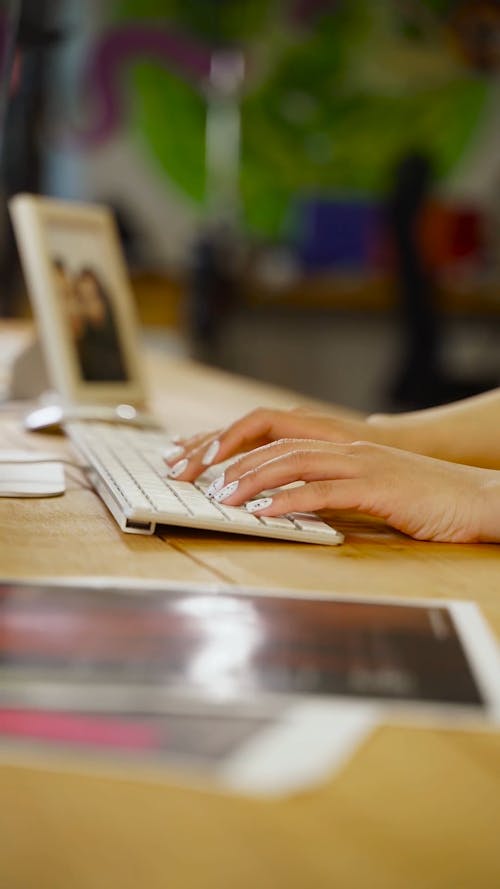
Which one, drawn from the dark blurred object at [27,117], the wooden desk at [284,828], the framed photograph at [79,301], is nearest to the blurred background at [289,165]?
the dark blurred object at [27,117]

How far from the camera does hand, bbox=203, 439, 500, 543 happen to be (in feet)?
2.75

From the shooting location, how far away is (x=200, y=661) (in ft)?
1.75

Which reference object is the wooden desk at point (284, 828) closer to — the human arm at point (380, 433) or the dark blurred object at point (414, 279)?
the human arm at point (380, 433)

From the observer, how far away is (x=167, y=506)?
82cm

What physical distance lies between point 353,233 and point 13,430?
433 cm

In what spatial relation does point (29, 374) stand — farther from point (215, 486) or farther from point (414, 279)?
point (414, 279)

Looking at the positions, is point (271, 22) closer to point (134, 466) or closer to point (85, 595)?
point (134, 466)

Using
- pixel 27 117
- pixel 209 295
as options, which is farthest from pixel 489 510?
pixel 209 295

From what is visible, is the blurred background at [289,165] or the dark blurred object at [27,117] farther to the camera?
the blurred background at [289,165]

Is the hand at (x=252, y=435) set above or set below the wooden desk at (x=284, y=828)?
below

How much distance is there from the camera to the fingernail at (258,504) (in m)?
0.85

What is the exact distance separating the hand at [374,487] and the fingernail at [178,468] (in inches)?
2.4

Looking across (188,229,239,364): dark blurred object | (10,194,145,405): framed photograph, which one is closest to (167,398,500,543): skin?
(10,194,145,405): framed photograph

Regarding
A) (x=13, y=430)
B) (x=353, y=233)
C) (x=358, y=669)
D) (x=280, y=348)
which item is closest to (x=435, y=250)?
(x=353, y=233)
